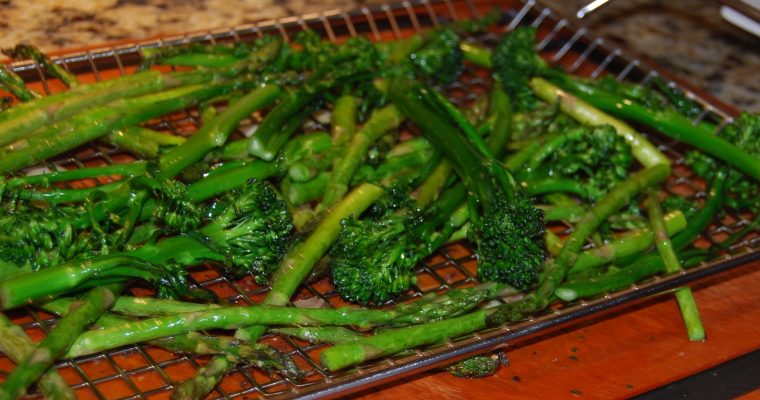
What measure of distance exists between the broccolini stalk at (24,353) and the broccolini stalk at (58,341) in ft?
0.13

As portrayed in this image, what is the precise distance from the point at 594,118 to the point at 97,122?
1613 mm

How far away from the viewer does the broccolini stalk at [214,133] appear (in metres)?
2.60

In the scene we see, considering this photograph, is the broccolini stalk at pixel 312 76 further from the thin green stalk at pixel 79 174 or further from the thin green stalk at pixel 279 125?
the thin green stalk at pixel 79 174

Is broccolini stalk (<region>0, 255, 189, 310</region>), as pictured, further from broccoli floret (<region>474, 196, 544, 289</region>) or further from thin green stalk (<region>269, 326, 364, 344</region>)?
broccoli floret (<region>474, 196, 544, 289</region>)

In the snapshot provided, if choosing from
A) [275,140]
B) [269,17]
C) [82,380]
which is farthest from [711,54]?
[82,380]

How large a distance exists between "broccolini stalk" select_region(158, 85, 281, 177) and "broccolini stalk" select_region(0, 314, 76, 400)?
0.55 meters

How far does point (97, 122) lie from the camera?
8.98 ft

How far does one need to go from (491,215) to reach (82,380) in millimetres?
1111

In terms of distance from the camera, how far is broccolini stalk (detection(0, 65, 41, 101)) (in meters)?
2.77

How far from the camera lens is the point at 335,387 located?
2.06 m

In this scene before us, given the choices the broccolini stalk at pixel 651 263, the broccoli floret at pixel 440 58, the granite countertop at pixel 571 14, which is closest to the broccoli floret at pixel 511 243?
the broccolini stalk at pixel 651 263

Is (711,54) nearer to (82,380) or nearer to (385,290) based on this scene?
(385,290)

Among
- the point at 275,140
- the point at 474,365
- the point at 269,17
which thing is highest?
the point at 269,17

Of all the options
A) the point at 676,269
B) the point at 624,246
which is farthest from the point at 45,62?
the point at 676,269
